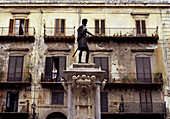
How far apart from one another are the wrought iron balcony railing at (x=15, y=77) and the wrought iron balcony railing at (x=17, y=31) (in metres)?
3.59

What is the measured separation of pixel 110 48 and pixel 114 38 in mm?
937

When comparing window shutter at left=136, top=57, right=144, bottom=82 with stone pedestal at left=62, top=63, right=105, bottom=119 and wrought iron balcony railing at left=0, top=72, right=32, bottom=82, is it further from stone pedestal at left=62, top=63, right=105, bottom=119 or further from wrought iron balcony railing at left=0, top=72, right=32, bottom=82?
stone pedestal at left=62, top=63, right=105, bottom=119

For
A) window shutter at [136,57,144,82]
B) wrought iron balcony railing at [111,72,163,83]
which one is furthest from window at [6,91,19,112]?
window shutter at [136,57,144,82]

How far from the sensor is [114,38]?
2231 cm

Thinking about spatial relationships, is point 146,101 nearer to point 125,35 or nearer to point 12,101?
point 125,35

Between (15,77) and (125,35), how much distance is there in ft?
33.0

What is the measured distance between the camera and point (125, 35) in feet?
73.3

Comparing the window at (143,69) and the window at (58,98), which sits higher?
the window at (143,69)

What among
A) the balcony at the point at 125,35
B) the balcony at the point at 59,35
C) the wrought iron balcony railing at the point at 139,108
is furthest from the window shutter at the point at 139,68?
the balcony at the point at 59,35

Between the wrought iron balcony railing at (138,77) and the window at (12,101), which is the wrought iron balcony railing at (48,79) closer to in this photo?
the window at (12,101)

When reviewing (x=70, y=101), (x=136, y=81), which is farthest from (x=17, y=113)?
(x=70, y=101)

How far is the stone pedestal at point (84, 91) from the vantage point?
9.85 metres

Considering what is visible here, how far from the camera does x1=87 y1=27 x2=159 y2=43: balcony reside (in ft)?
72.6

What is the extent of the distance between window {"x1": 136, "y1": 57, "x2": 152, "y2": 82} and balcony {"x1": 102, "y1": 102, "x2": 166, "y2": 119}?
2126 mm
